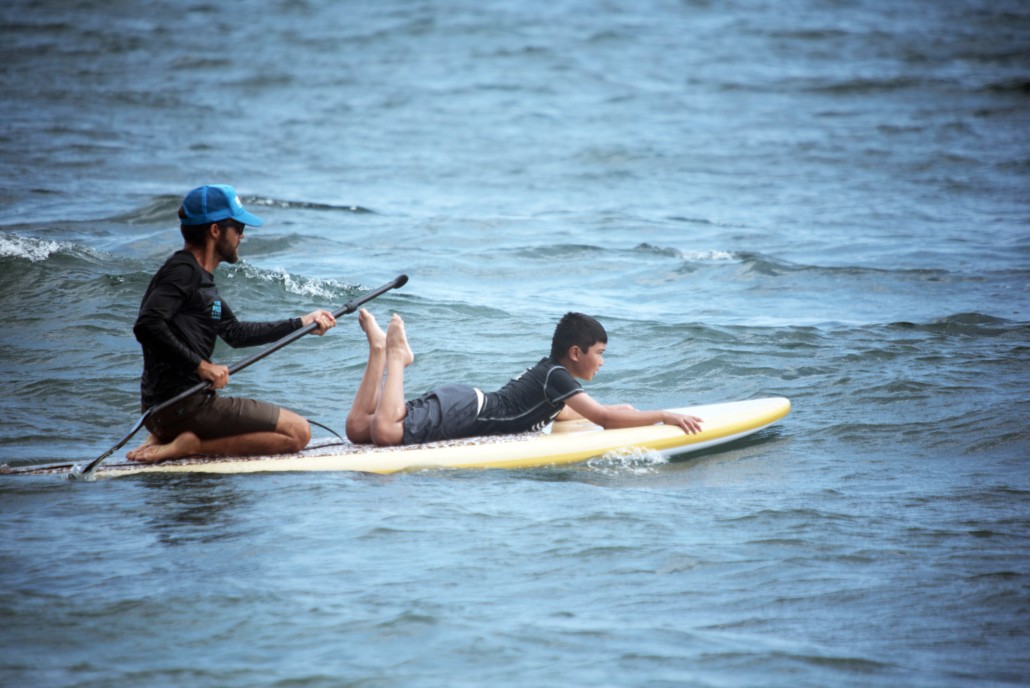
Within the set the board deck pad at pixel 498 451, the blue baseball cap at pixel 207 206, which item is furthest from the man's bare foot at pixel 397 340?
the blue baseball cap at pixel 207 206

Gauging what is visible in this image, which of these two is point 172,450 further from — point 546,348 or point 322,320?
point 546,348

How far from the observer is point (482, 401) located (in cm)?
678

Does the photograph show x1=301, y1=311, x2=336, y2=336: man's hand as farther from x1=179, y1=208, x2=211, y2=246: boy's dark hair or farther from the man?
x1=179, y1=208, x2=211, y2=246: boy's dark hair

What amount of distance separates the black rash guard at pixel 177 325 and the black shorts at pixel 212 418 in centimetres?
11

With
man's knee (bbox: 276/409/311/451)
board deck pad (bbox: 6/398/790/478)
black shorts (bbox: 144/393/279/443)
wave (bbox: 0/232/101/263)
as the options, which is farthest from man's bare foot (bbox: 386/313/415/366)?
wave (bbox: 0/232/101/263)

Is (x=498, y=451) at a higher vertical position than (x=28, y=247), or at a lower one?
Answer: lower

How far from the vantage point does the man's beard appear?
19.3 ft

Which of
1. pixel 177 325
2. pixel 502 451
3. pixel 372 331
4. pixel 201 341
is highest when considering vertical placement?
pixel 177 325

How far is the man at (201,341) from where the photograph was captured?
571 centimetres

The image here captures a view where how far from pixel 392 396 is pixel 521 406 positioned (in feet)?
2.75

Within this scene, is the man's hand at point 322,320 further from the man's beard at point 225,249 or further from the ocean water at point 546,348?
the ocean water at point 546,348

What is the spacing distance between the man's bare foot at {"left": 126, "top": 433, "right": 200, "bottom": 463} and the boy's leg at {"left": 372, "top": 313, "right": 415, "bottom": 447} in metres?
1.07

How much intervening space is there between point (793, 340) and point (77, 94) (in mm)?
19291

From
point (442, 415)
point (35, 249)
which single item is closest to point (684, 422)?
point (442, 415)
